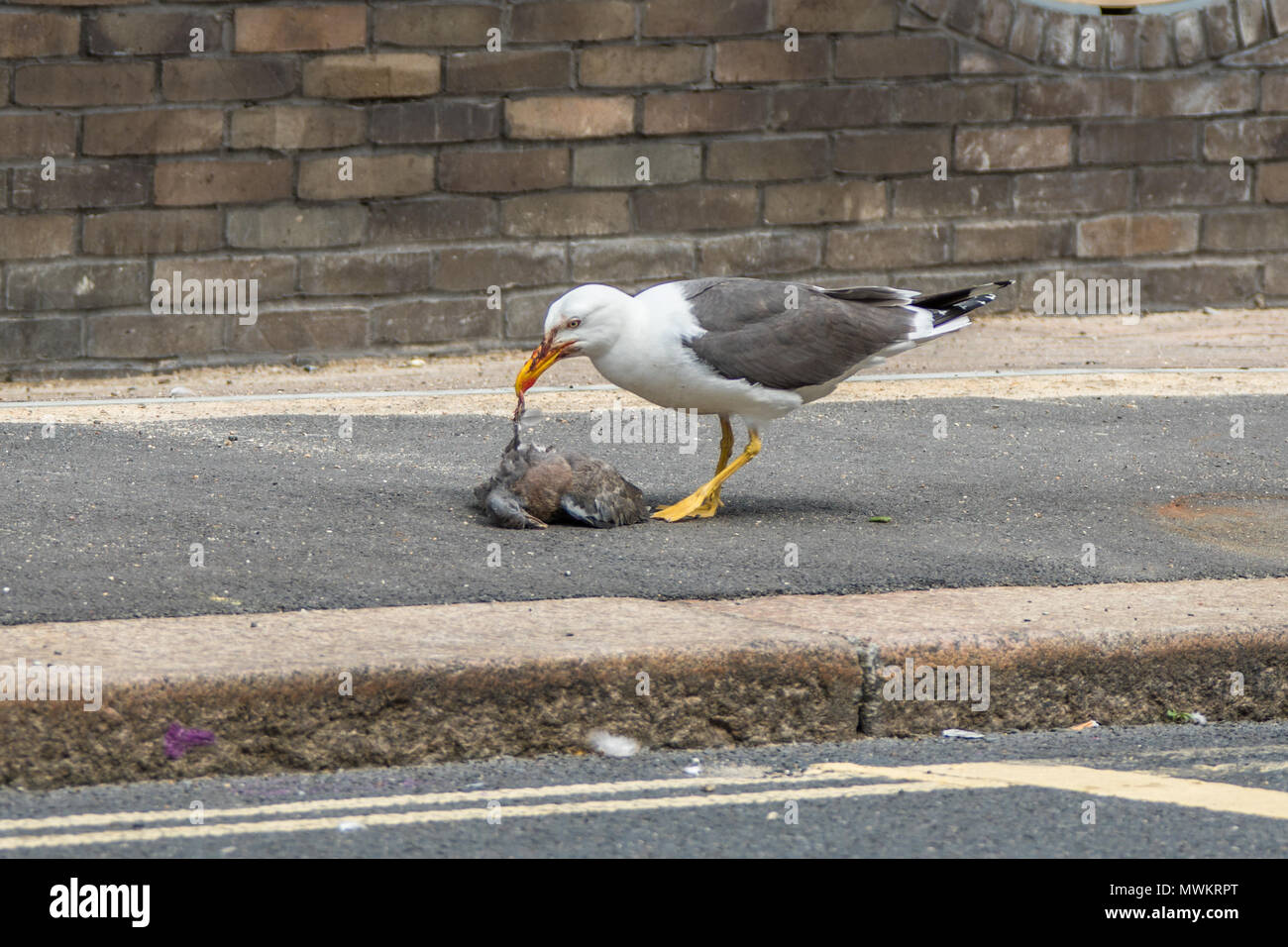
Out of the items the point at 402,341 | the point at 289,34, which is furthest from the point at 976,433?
the point at 289,34

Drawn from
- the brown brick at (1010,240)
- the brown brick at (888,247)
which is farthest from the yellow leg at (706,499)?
the brown brick at (1010,240)

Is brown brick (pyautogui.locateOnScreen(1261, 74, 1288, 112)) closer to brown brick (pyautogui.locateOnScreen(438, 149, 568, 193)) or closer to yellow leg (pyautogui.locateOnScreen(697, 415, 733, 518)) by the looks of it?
brown brick (pyautogui.locateOnScreen(438, 149, 568, 193))

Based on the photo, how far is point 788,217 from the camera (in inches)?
441

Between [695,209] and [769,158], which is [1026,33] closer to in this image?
[769,158]

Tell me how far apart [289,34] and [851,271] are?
4.19 metres

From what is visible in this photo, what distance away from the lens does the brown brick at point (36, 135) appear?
31.9 ft

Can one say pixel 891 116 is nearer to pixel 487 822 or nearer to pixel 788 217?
pixel 788 217

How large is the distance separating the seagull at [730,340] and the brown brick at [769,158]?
16.4ft

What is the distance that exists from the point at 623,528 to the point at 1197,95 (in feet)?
25.6

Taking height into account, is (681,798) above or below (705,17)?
below

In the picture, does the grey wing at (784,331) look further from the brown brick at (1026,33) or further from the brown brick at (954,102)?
the brown brick at (1026,33)

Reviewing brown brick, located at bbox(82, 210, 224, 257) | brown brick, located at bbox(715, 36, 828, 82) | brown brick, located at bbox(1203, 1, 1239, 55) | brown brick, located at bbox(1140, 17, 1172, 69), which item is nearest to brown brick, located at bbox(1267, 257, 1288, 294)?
brown brick, located at bbox(1203, 1, 1239, 55)

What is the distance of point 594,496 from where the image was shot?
576cm

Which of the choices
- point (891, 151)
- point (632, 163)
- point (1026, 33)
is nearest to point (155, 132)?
point (632, 163)
